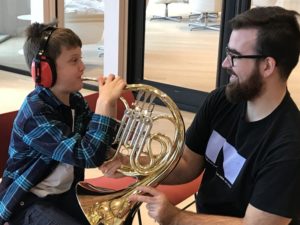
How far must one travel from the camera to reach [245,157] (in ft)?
4.46

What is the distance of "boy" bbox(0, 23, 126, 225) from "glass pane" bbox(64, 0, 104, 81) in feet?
10.1

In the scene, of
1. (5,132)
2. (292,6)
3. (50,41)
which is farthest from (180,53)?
(50,41)

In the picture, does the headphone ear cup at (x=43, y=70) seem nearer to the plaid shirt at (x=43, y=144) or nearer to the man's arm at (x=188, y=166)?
the plaid shirt at (x=43, y=144)

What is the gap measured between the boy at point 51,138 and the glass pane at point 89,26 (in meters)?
3.08

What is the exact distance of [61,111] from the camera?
5.10 feet

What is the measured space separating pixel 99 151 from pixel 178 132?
0.23 metres

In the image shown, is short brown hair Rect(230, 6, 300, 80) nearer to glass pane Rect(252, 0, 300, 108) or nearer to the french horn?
the french horn

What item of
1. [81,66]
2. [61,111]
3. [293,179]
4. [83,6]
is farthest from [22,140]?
[83,6]

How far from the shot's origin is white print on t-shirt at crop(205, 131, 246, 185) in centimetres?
139

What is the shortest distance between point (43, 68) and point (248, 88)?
0.58 metres

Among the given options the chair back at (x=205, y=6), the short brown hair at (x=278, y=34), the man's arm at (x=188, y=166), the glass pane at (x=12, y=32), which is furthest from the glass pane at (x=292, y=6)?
the glass pane at (x=12, y=32)

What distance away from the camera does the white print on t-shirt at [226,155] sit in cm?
139

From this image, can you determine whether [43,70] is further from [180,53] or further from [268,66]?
[180,53]

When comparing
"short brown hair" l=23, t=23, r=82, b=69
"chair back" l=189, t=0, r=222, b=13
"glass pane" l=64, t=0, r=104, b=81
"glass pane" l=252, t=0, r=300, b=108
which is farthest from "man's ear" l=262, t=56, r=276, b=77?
"glass pane" l=64, t=0, r=104, b=81
